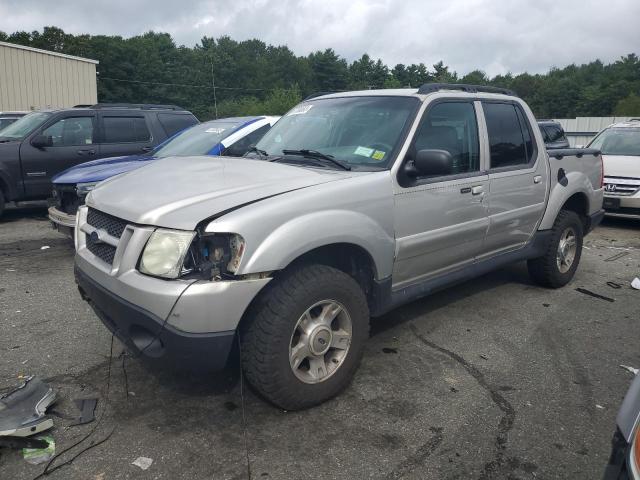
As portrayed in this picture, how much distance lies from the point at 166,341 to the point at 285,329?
61 cm

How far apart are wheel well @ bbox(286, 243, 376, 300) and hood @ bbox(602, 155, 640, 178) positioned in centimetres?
703

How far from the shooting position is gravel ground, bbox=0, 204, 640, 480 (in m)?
2.66

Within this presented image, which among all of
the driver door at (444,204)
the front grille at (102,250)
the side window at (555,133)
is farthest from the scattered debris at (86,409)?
the side window at (555,133)

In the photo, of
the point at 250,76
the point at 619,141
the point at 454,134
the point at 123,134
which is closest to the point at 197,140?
the point at 123,134

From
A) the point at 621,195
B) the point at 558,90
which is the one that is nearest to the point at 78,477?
the point at 621,195

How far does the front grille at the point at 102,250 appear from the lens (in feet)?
10.0

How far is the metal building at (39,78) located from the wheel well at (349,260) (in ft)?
82.2

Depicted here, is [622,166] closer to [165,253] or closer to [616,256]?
[616,256]

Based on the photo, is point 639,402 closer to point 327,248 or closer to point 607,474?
point 607,474

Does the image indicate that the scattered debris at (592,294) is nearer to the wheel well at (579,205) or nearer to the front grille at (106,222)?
the wheel well at (579,205)

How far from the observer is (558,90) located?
88.6 metres

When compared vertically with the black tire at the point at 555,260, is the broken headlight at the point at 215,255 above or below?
above

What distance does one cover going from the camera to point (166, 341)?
2.64 metres

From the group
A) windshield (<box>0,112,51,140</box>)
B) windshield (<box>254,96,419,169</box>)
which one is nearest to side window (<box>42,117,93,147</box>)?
windshield (<box>0,112,51,140</box>)
